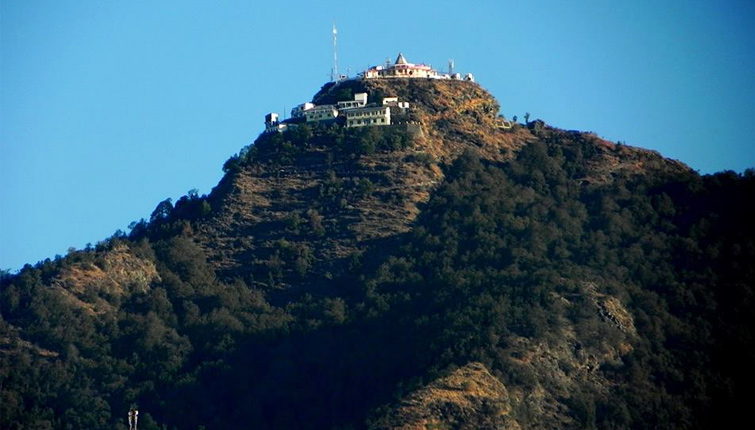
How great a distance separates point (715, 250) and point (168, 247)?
114 ft

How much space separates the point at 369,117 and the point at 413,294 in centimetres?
1844

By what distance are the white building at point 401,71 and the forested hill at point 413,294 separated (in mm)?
1168

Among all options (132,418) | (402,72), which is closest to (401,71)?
(402,72)

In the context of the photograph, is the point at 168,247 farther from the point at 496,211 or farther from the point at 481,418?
the point at 481,418

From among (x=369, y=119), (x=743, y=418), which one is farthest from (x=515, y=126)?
(x=743, y=418)

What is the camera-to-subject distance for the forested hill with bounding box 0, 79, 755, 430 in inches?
5389

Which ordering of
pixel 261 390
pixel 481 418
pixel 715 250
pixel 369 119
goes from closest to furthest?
pixel 481 418
pixel 261 390
pixel 715 250
pixel 369 119

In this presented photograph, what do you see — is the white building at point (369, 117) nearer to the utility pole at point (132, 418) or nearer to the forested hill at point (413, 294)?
the forested hill at point (413, 294)

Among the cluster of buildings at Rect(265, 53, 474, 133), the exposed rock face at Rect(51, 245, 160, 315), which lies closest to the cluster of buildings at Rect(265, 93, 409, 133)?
the cluster of buildings at Rect(265, 53, 474, 133)

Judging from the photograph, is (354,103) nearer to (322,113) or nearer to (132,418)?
(322,113)

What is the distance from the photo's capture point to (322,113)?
162 meters

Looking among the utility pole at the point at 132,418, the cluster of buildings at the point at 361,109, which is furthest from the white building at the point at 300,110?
the utility pole at the point at 132,418

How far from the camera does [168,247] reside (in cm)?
15388

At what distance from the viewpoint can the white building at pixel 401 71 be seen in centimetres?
16600
